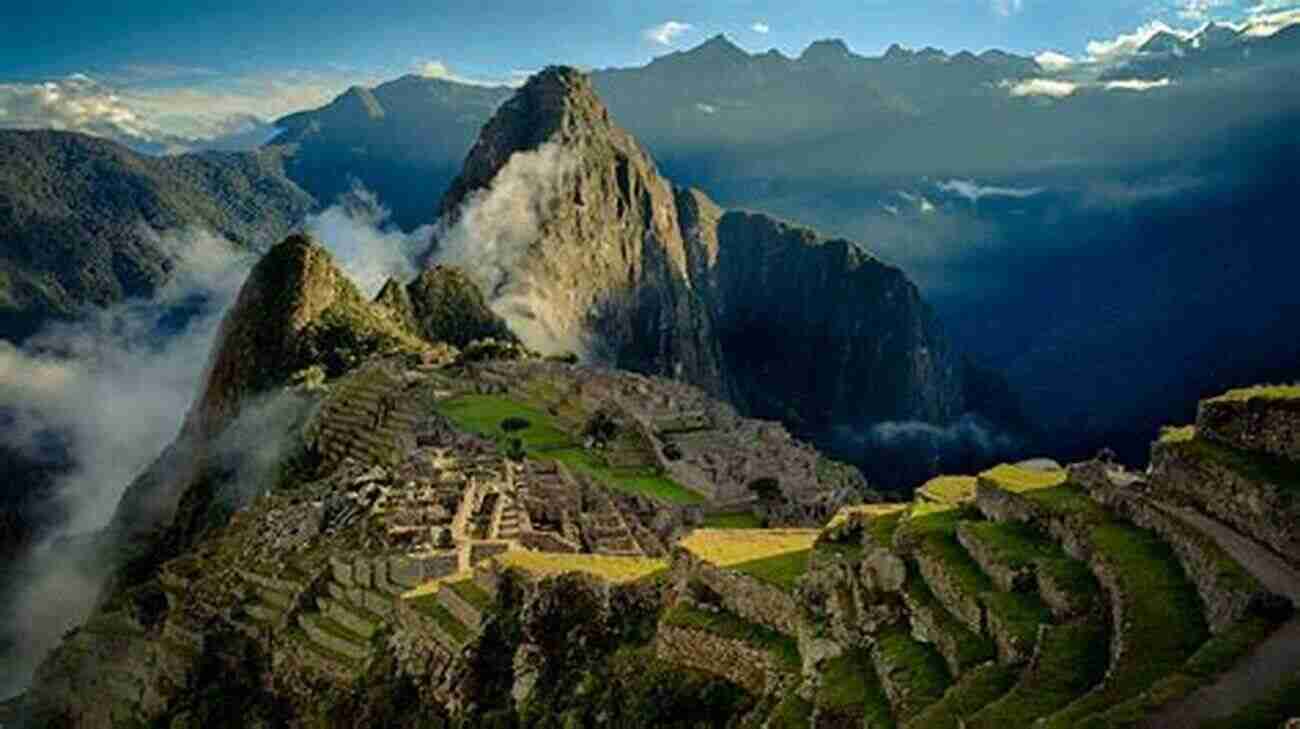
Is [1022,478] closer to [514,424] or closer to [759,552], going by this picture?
[759,552]

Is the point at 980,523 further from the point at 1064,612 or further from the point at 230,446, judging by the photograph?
the point at 230,446

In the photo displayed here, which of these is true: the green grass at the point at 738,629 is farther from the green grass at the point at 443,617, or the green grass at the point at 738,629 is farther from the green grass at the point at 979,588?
the green grass at the point at 443,617

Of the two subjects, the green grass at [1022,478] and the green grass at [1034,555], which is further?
the green grass at [1022,478]

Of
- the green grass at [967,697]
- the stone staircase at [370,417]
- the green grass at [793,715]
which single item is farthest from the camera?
the stone staircase at [370,417]

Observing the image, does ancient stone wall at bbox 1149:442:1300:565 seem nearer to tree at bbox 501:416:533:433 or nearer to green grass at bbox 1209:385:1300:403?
green grass at bbox 1209:385:1300:403

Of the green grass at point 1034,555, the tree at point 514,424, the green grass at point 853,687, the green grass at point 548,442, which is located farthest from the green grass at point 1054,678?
the tree at point 514,424

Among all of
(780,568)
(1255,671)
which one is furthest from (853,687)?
(780,568)
